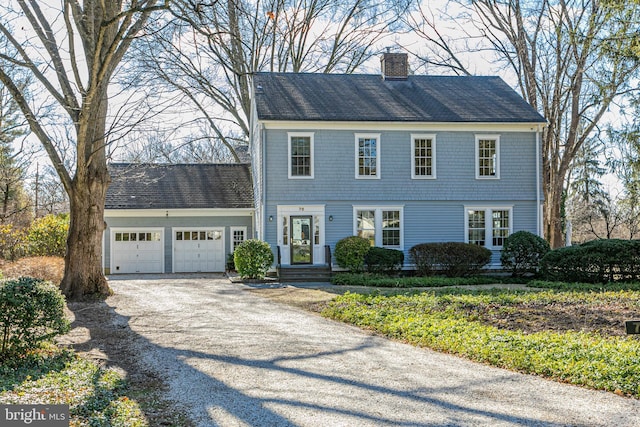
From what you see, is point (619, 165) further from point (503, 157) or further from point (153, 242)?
point (153, 242)

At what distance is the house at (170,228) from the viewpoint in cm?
2503

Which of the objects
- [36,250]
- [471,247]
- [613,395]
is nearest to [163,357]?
[613,395]

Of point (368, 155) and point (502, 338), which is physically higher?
point (368, 155)

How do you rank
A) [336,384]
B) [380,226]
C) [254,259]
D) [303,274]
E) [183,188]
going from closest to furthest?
[336,384], [254,259], [303,274], [380,226], [183,188]

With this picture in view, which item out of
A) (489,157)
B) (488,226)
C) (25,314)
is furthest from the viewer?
(489,157)

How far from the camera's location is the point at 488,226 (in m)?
23.0

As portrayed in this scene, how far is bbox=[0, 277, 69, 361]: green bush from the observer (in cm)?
775

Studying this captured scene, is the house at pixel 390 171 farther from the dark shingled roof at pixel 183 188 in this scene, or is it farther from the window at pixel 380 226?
the dark shingled roof at pixel 183 188

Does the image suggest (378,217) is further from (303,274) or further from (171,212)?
(171,212)

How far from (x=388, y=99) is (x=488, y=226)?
633 centimetres

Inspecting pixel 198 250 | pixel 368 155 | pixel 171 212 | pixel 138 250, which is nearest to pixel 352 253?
pixel 368 155

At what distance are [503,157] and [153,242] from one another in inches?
576

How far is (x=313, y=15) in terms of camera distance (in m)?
31.2

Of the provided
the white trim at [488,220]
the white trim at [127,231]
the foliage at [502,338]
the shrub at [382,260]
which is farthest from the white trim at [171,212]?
the foliage at [502,338]
